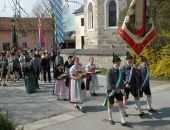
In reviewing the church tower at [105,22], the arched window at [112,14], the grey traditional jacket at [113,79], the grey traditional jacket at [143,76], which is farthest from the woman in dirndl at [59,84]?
the arched window at [112,14]

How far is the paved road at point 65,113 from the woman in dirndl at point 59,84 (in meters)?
0.33

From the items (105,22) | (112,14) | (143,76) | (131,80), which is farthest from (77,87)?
(112,14)

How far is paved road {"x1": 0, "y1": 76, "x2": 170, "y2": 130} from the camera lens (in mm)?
11258

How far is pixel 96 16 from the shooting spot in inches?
1634

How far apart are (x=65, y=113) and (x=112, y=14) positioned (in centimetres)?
2939

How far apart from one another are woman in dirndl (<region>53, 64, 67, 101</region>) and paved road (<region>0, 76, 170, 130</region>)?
333 mm

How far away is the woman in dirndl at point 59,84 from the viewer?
1493 centimetres

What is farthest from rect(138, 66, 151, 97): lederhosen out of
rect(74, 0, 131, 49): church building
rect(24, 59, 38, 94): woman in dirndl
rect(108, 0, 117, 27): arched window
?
rect(108, 0, 117, 27): arched window

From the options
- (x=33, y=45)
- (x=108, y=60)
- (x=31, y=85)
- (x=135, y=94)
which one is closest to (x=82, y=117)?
(x=135, y=94)

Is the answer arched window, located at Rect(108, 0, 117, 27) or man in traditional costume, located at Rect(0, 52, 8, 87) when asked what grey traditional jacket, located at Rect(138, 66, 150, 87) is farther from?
arched window, located at Rect(108, 0, 117, 27)

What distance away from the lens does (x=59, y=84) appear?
15383 mm

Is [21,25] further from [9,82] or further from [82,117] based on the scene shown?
[9,82]

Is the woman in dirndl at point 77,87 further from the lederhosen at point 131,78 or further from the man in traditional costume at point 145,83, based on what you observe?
the man in traditional costume at point 145,83

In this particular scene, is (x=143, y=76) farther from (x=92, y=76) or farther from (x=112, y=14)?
(x=112, y=14)
